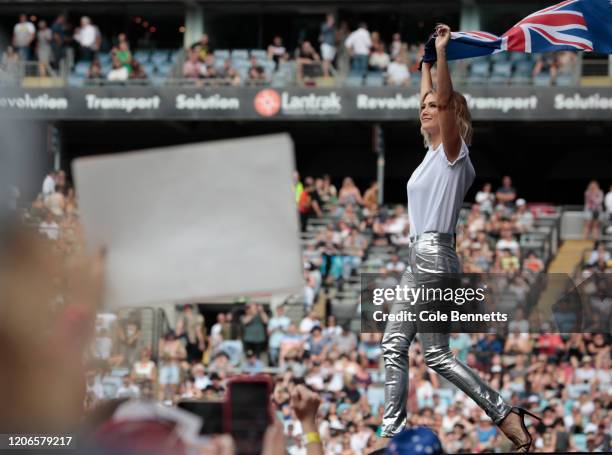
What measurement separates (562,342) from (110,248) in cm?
1245

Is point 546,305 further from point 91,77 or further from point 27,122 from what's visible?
point 91,77

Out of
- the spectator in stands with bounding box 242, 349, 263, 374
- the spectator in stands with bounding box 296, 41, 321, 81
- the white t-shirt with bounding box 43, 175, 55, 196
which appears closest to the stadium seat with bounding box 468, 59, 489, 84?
the spectator in stands with bounding box 296, 41, 321, 81

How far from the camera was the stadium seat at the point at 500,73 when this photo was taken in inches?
965

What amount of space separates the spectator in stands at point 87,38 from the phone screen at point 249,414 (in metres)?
24.3

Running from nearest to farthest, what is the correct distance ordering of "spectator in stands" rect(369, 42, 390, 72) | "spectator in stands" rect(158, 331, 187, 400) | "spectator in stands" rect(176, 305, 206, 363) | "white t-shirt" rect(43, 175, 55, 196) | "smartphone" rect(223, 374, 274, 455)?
"smartphone" rect(223, 374, 274, 455) < "white t-shirt" rect(43, 175, 55, 196) < "spectator in stands" rect(158, 331, 187, 400) < "spectator in stands" rect(176, 305, 206, 363) < "spectator in stands" rect(369, 42, 390, 72)

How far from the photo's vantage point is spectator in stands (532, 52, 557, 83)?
2430 cm

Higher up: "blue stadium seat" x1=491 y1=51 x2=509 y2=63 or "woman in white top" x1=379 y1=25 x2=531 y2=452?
"blue stadium seat" x1=491 y1=51 x2=509 y2=63

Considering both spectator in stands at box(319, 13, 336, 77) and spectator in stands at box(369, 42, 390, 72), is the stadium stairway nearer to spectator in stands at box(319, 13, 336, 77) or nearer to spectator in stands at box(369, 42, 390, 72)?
spectator in stands at box(369, 42, 390, 72)

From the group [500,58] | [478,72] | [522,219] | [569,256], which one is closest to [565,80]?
[500,58]

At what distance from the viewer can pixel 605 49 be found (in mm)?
6594

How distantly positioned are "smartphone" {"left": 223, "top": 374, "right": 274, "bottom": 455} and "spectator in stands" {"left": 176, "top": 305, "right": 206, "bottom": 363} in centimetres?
1203

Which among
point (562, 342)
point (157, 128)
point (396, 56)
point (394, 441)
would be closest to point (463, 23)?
point (396, 56)

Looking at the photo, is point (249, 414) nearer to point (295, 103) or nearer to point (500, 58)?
point (295, 103)

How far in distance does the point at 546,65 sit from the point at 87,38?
9881mm
